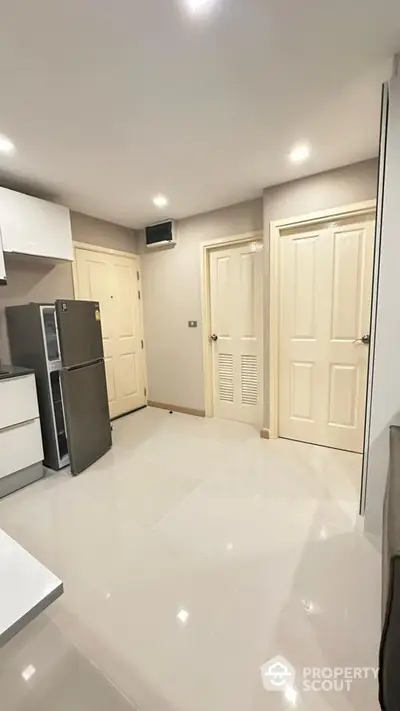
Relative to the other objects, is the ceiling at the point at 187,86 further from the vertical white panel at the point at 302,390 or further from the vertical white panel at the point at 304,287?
the vertical white panel at the point at 302,390

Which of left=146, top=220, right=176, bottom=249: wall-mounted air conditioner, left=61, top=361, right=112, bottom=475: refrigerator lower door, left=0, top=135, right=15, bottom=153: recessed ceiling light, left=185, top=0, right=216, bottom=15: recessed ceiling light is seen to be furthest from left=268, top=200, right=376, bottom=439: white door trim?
left=0, top=135, right=15, bottom=153: recessed ceiling light

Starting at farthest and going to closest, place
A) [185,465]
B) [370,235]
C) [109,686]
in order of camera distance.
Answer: [185,465], [370,235], [109,686]

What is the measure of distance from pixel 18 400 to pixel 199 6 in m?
2.45

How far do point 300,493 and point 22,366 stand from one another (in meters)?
2.44

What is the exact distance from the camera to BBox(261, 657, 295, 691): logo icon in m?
1.09

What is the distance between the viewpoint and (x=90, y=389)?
2.77 metres

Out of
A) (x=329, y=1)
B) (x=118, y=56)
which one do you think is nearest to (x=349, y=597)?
(x=329, y=1)

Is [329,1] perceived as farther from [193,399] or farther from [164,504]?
[193,399]

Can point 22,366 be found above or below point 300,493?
above

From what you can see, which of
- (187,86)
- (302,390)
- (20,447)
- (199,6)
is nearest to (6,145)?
(187,86)

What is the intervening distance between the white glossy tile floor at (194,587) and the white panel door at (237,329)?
1.05m

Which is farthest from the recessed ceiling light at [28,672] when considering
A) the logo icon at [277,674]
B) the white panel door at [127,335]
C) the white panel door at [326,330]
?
the white panel door at [127,335]

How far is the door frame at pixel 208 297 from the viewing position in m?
3.31

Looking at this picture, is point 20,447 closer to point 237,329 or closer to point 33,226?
point 33,226
